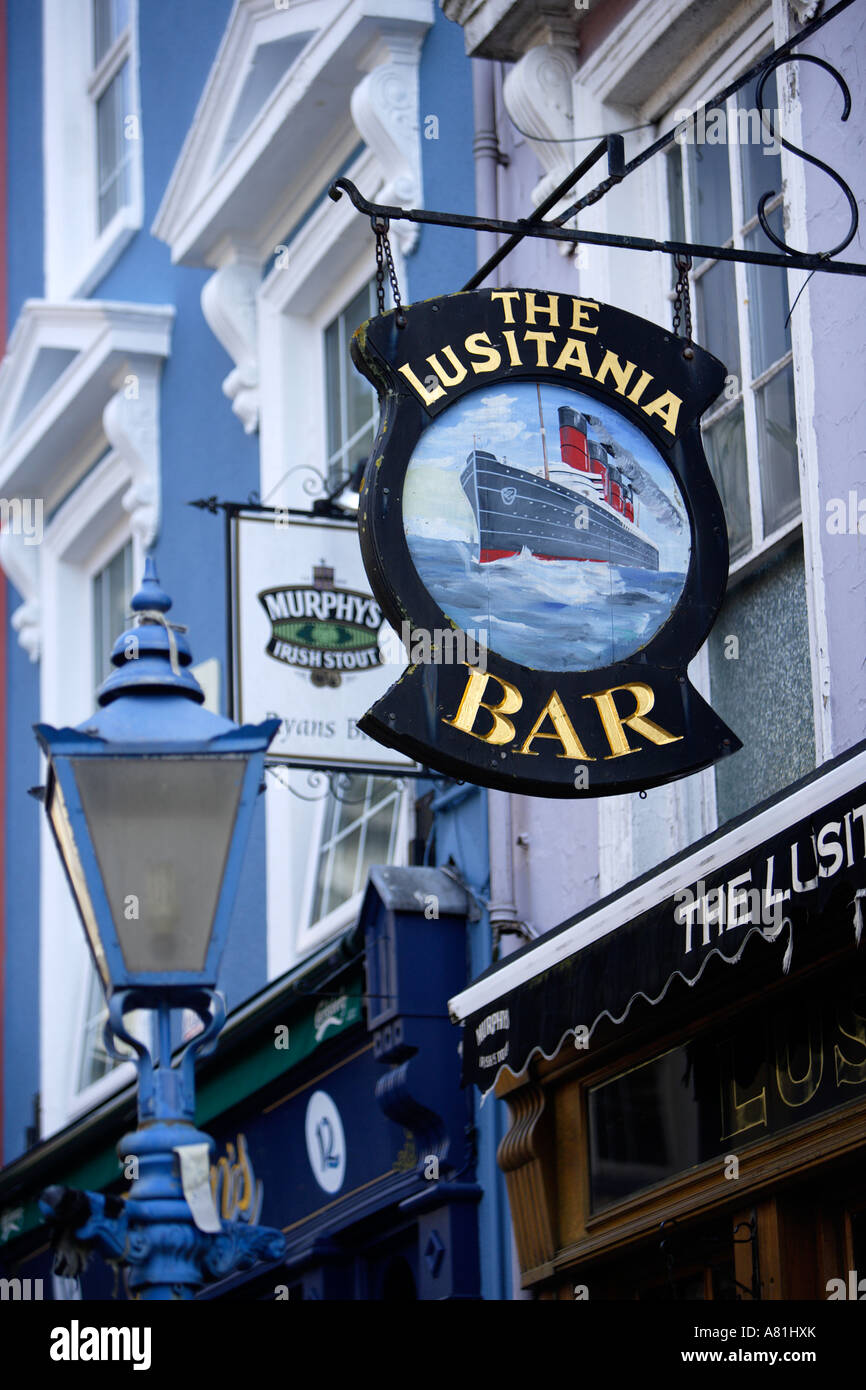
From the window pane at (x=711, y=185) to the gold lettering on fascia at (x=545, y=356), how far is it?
228cm

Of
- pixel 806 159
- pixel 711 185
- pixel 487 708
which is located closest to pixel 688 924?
pixel 487 708

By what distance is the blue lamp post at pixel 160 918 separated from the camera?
6176 millimetres

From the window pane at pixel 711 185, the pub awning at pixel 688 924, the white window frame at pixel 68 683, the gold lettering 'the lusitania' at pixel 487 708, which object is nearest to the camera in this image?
the gold lettering 'the lusitania' at pixel 487 708

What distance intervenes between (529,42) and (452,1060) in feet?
13.5

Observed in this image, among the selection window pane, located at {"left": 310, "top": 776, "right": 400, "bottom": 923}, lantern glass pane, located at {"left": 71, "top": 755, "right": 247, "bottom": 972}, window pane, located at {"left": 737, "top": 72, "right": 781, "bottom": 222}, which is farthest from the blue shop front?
window pane, located at {"left": 737, "top": 72, "right": 781, "bottom": 222}

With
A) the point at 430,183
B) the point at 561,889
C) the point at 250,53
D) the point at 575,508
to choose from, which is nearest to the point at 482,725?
the point at 575,508

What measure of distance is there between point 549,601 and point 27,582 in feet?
33.3

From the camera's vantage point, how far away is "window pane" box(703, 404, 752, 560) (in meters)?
7.89

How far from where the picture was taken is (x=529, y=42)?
916 cm

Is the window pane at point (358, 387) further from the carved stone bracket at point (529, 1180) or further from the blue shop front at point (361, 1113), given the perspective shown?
the carved stone bracket at point (529, 1180)

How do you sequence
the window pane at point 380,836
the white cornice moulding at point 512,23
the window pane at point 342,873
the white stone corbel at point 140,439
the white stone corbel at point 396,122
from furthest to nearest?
the white stone corbel at point 140,439
the window pane at point 342,873
the window pane at point 380,836
the white stone corbel at point 396,122
the white cornice moulding at point 512,23

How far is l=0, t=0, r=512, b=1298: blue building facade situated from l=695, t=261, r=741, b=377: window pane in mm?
1892

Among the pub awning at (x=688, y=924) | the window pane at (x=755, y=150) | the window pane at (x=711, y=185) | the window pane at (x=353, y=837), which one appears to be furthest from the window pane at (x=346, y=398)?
the pub awning at (x=688, y=924)

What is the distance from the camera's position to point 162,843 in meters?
6.41
